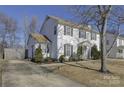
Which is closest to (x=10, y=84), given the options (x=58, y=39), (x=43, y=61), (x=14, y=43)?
(x=43, y=61)

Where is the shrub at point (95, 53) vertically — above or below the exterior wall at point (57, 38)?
below

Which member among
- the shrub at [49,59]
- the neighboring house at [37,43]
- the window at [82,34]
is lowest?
the shrub at [49,59]

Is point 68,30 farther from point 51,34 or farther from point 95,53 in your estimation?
point 95,53

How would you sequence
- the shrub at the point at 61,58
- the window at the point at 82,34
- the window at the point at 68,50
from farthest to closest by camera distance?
the window at the point at 82,34
the window at the point at 68,50
the shrub at the point at 61,58

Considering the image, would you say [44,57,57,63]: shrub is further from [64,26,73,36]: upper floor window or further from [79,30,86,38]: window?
[79,30,86,38]: window

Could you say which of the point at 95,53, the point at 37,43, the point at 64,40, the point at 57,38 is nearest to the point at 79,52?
the point at 95,53

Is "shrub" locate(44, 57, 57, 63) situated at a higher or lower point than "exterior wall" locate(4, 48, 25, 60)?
lower

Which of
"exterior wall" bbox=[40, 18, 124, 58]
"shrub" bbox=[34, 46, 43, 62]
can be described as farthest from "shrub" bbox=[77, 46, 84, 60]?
"shrub" bbox=[34, 46, 43, 62]

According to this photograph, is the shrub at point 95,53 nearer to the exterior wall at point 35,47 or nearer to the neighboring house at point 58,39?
the neighboring house at point 58,39

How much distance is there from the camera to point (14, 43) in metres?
36.6

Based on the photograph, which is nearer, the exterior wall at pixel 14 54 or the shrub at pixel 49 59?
the shrub at pixel 49 59

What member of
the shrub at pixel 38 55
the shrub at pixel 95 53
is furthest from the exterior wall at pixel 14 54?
→ the shrub at pixel 95 53
